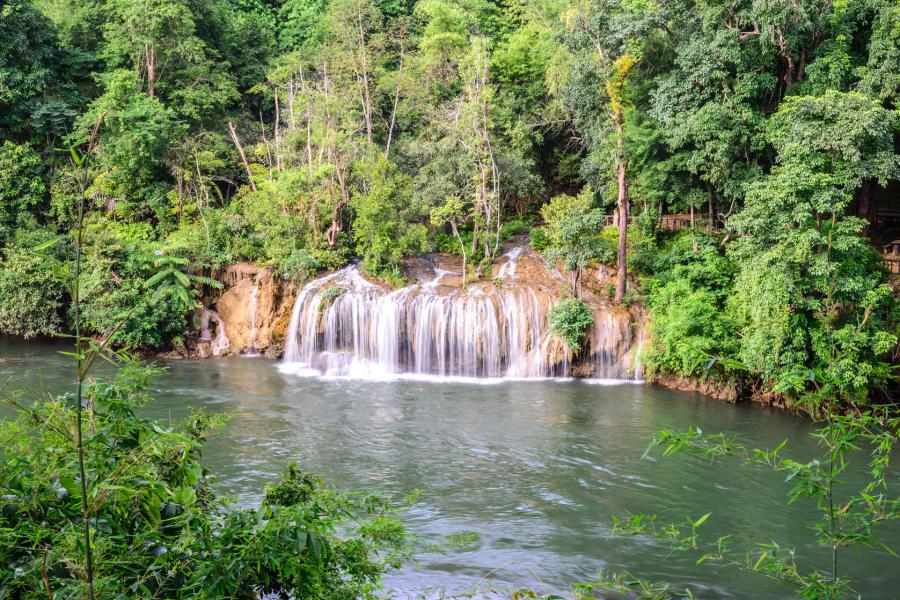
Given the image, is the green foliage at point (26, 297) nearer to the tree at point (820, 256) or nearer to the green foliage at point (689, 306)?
the green foliage at point (689, 306)

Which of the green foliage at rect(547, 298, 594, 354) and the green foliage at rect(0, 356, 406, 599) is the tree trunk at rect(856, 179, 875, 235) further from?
the green foliage at rect(0, 356, 406, 599)

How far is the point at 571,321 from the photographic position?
18.2 m

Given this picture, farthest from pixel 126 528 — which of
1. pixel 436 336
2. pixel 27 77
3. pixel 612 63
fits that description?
pixel 27 77

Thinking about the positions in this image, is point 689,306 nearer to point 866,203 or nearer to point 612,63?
point 866,203

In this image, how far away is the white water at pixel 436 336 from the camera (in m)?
18.5

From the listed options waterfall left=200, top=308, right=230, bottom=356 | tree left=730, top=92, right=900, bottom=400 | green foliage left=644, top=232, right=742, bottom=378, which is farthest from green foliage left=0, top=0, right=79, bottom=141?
tree left=730, top=92, right=900, bottom=400

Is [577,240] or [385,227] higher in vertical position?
[385,227]

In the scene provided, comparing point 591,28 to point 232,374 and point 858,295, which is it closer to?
point 858,295

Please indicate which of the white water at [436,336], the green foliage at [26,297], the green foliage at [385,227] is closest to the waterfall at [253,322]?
the white water at [436,336]

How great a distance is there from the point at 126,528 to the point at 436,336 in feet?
52.1

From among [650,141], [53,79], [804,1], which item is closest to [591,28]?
[650,141]

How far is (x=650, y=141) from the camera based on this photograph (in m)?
19.0

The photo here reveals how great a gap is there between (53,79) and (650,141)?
19822 millimetres

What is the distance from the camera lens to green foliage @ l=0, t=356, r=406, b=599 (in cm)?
320
